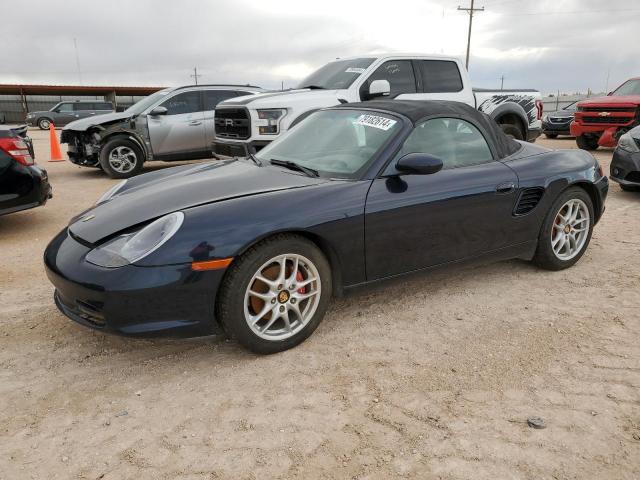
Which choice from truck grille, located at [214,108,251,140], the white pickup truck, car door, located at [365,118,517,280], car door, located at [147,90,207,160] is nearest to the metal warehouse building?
car door, located at [147,90,207,160]

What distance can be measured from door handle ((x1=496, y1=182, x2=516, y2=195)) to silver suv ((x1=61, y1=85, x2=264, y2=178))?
6.53 meters

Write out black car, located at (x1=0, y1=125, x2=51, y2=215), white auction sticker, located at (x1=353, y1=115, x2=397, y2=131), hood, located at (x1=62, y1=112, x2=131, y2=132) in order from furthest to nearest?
1. hood, located at (x1=62, y1=112, x2=131, y2=132)
2. black car, located at (x1=0, y1=125, x2=51, y2=215)
3. white auction sticker, located at (x1=353, y1=115, x2=397, y2=131)

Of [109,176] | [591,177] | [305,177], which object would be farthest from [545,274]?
[109,176]

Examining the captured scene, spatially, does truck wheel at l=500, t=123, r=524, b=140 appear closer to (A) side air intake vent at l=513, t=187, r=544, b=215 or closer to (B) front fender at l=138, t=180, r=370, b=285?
(A) side air intake vent at l=513, t=187, r=544, b=215

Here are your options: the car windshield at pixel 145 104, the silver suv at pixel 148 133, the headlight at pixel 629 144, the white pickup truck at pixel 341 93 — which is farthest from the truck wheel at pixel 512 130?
the car windshield at pixel 145 104

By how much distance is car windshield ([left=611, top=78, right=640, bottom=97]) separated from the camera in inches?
503

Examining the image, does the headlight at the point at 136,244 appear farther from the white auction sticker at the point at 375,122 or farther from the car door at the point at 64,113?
the car door at the point at 64,113

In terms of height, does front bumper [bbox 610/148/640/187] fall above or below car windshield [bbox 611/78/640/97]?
below

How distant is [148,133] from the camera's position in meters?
9.23

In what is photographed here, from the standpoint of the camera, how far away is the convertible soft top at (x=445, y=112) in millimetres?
3508

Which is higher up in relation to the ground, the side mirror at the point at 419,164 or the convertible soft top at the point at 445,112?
the convertible soft top at the point at 445,112

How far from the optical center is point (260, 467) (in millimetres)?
2049

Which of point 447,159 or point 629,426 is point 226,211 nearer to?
point 447,159

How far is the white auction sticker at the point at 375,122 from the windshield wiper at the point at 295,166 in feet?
1.78
